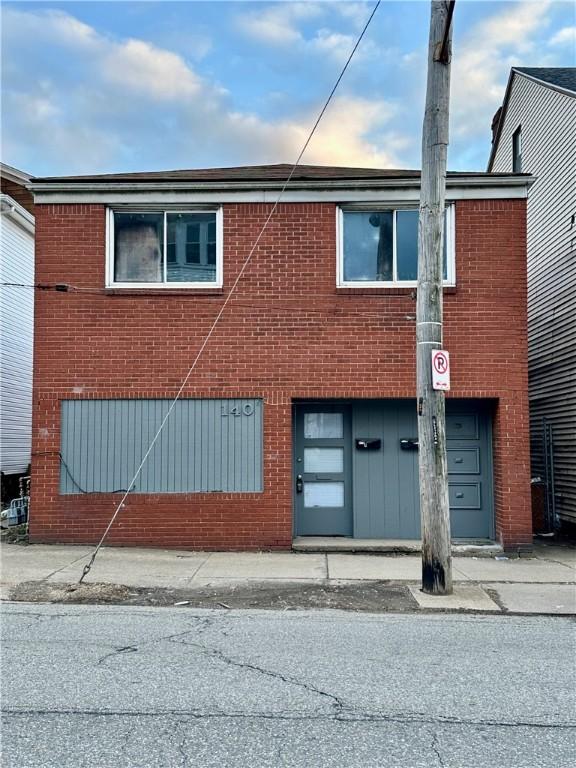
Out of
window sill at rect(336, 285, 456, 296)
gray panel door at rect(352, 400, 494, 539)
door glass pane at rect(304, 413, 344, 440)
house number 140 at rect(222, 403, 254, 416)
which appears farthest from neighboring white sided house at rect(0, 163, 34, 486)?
gray panel door at rect(352, 400, 494, 539)

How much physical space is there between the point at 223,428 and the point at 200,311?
1897mm

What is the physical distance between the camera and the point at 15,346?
16828 millimetres

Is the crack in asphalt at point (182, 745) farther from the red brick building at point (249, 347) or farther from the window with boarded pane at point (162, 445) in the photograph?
the window with boarded pane at point (162, 445)

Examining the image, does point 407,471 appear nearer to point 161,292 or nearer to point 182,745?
point 161,292

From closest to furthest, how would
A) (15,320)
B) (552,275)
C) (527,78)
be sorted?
(552,275)
(527,78)
(15,320)

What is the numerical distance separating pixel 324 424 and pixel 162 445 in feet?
8.75

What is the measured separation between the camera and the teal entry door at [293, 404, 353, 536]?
434 inches

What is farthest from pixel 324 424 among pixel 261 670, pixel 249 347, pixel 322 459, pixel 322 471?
pixel 261 670

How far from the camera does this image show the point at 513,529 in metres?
10.3

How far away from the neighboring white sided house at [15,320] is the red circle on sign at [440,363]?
38.5ft

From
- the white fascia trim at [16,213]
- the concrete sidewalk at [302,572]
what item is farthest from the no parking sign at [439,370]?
the white fascia trim at [16,213]

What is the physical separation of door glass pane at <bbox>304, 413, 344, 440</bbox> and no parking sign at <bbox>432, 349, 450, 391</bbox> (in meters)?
3.59

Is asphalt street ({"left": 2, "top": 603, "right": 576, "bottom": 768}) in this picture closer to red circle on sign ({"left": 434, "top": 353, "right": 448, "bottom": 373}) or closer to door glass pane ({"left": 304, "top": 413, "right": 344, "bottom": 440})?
red circle on sign ({"left": 434, "top": 353, "right": 448, "bottom": 373})

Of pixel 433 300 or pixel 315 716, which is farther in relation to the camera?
pixel 433 300
